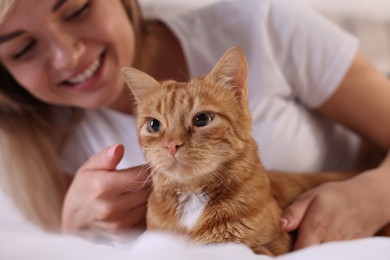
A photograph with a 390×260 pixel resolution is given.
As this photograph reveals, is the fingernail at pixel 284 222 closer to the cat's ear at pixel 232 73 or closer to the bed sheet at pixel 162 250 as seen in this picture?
the bed sheet at pixel 162 250

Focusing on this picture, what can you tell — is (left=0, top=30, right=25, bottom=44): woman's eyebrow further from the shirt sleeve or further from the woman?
the shirt sleeve

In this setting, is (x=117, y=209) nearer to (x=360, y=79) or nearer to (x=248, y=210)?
(x=248, y=210)

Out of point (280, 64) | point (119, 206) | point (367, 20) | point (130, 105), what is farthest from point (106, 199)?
point (367, 20)

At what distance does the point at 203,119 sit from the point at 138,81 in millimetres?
120

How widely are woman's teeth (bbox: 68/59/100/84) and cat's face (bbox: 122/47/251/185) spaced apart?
0.23m

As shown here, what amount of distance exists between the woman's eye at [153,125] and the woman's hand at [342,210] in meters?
0.24

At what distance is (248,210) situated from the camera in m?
0.68

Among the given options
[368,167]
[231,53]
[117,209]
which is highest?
[231,53]

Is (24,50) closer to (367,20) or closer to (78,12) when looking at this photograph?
(78,12)

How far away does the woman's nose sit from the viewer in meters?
0.86

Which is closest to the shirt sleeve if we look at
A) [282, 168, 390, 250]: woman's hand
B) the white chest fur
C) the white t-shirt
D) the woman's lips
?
the white t-shirt

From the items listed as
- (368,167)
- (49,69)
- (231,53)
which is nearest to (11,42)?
(49,69)

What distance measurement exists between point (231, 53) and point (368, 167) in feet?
2.12

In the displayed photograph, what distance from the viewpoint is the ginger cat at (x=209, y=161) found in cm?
65
